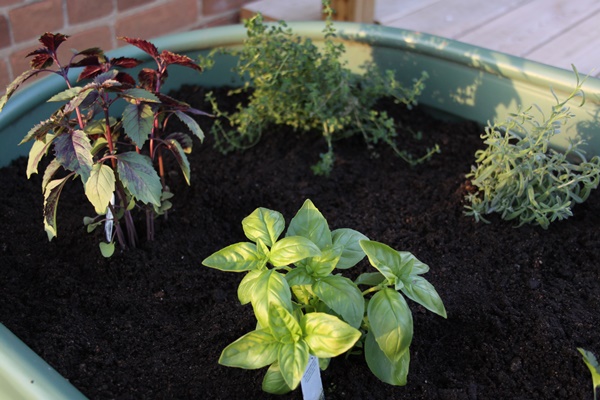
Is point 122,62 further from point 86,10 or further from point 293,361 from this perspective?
point 86,10

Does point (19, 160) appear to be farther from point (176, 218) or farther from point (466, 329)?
point (466, 329)

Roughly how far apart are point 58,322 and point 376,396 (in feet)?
1.93

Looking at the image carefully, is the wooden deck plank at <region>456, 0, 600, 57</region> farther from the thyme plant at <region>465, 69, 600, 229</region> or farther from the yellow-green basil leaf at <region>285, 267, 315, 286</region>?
the yellow-green basil leaf at <region>285, 267, 315, 286</region>

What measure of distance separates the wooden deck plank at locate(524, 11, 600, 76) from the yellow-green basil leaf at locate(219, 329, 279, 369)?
133cm

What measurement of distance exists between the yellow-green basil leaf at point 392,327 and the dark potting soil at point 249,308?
0.18 metres

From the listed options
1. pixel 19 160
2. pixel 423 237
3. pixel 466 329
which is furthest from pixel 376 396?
pixel 19 160

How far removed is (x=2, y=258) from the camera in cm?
139

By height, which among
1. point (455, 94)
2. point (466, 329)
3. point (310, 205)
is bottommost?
point (466, 329)

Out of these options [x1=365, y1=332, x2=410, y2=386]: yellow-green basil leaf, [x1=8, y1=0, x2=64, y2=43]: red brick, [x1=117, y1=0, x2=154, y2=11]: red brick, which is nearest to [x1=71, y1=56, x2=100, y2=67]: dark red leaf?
[x1=365, y1=332, x2=410, y2=386]: yellow-green basil leaf

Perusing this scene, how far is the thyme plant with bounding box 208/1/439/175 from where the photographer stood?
165 centimetres

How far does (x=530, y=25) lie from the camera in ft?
7.07

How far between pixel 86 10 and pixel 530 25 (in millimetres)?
1379

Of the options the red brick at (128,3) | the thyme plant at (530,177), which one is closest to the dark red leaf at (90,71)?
the thyme plant at (530,177)

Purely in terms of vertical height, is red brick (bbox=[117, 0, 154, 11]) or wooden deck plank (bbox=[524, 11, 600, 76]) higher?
red brick (bbox=[117, 0, 154, 11])
